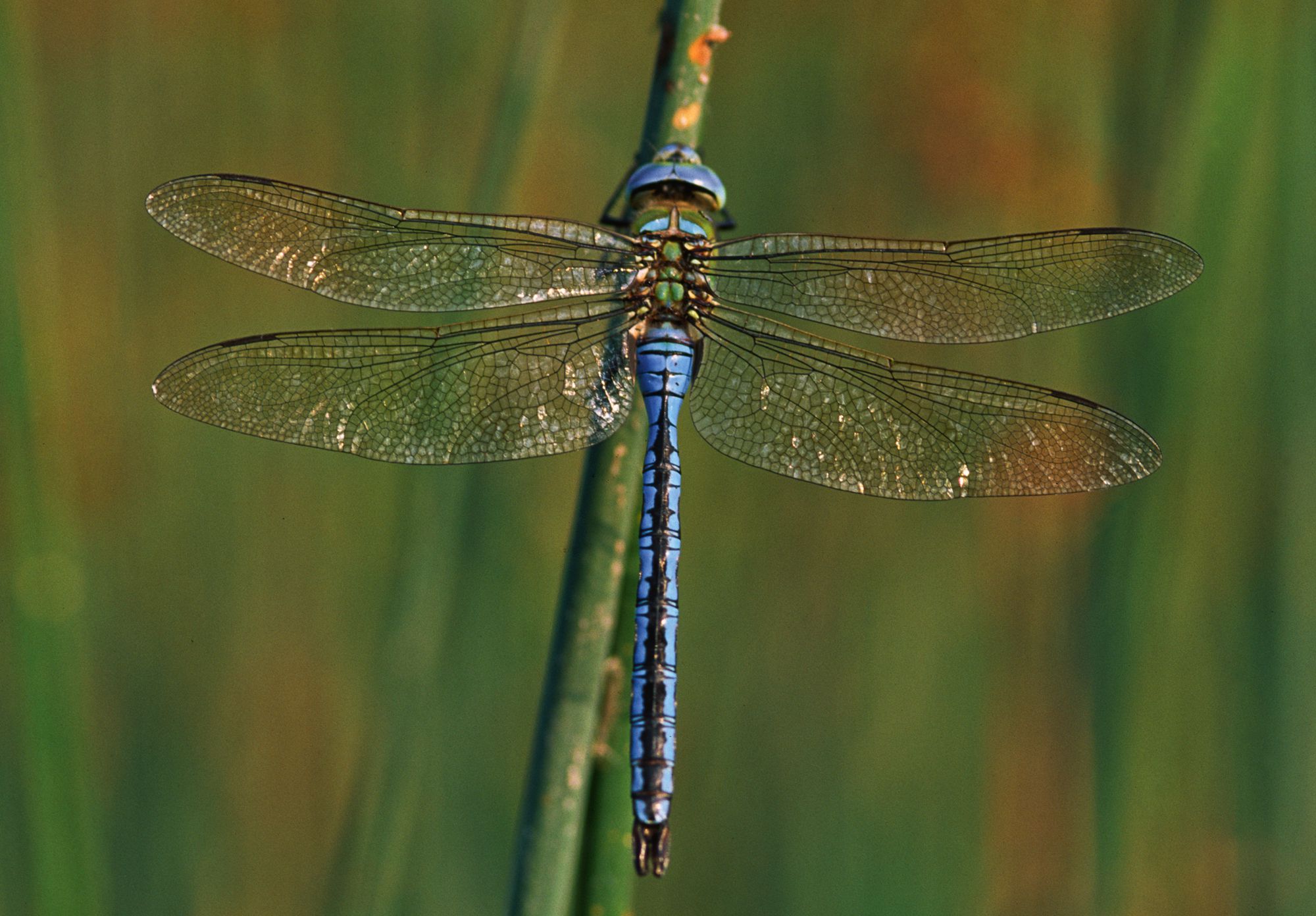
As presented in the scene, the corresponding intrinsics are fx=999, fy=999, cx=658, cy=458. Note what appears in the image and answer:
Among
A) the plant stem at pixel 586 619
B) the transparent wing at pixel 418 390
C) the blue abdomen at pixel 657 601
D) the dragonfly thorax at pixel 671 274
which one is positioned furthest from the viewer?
the dragonfly thorax at pixel 671 274

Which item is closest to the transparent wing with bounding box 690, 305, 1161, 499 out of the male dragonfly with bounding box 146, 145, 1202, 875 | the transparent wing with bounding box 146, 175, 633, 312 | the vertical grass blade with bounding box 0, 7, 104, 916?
the male dragonfly with bounding box 146, 145, 1202, 875

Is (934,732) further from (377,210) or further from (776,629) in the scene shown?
(377,210)

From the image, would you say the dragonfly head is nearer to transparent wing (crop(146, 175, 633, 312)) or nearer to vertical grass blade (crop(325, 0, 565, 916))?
transparent wing (crop(146, 175, 633, 312))

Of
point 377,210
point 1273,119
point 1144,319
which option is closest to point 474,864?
point 377,210

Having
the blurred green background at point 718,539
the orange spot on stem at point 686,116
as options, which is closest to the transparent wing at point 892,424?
the blurred green background at point 718,539

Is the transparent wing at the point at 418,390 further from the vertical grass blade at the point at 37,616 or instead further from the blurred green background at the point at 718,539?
the vertical grass blade at the point at 37,616

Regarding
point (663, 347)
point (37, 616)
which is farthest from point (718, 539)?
point (37, 616)
